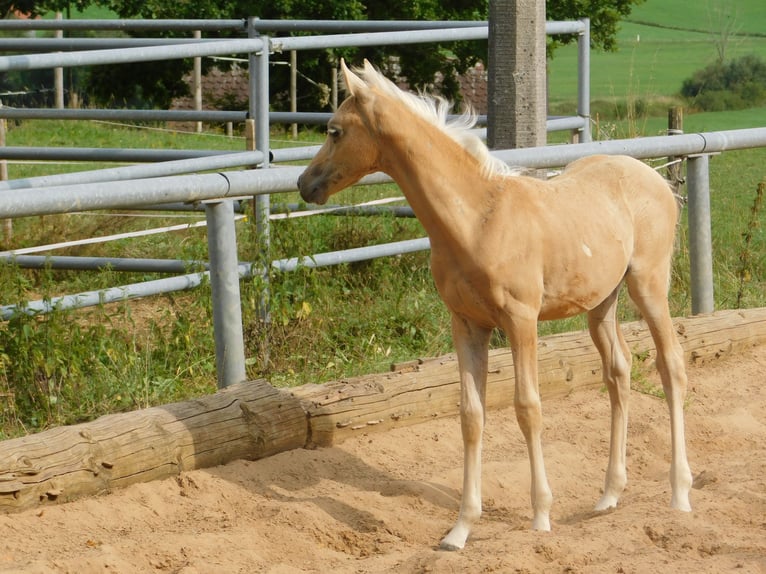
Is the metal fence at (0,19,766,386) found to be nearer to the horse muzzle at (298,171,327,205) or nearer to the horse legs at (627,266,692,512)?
the horse muzzle at (298,171,327,205)

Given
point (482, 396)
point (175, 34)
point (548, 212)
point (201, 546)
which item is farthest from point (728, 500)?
point (175, 34)

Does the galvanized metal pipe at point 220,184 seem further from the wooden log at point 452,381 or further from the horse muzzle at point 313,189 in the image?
the wooden log at point 452,381

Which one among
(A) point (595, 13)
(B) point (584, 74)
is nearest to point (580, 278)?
(B) point (584, 74)

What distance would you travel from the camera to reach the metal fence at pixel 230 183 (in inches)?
180

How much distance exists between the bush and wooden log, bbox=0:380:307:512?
→ 23725mm

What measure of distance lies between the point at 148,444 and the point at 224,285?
33.3 inches

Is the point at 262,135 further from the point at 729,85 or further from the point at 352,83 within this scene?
the point at 729,85

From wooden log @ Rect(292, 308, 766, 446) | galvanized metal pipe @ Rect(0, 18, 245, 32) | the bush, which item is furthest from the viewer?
the bush

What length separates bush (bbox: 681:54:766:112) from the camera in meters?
28.3

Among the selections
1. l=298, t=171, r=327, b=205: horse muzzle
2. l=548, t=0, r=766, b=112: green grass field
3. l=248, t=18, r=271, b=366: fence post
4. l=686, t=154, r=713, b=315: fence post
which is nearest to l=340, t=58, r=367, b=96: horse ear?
l=298, t=171, r=327, b=205: horse muzzle

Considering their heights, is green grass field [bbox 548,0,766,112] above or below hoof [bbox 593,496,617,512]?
above

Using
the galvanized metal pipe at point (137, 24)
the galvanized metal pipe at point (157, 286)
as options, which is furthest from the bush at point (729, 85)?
the galvanized metal pipe at point (157, 286)

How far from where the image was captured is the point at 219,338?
504 cm

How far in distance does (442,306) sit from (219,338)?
96.1 inches
